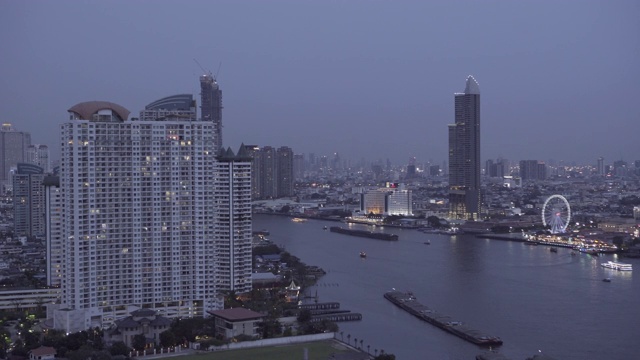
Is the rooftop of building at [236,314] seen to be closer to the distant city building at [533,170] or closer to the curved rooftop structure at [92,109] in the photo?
the curved rooftop structure at [92,109]

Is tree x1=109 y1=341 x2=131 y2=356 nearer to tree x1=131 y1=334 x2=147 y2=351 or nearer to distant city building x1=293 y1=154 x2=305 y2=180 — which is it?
tree x1=131 y1=334 x2=147 y2=351

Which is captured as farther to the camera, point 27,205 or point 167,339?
point 27,205

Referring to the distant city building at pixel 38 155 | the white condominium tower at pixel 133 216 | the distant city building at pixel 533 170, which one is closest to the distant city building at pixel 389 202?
the distant city building at pixel 38 155

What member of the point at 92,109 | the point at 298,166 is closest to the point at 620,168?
the point at 298,166

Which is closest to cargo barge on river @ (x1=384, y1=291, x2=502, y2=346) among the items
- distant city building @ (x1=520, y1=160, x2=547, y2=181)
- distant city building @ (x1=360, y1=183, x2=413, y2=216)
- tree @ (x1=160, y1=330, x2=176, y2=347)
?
tree @ (x1=160, y1=330, x2=176, y2=347)

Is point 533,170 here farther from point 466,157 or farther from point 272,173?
point 466,157

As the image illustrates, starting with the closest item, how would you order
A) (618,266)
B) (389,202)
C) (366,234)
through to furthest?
(618,266) < (366,234) < (389,202)

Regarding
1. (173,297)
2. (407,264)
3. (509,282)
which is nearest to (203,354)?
(173,297)
